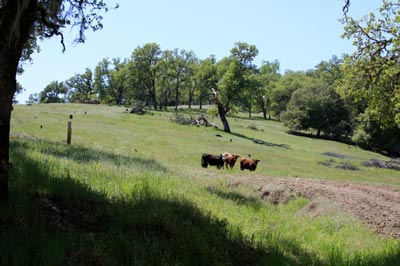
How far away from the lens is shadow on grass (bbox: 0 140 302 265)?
4.74 metres

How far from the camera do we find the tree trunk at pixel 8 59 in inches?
220

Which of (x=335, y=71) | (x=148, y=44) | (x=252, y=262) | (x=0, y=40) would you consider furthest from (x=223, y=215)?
(x=335, y=71)

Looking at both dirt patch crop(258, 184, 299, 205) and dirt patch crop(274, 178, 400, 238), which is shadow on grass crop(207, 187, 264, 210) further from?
dirt patch crop(274, 178, 400, 238)

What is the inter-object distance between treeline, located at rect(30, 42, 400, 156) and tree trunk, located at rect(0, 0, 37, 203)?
→ 16343 millimetres

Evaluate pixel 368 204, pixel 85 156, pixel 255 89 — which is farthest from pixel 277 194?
pixel 255 89

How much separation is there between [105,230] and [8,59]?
10.1 ft

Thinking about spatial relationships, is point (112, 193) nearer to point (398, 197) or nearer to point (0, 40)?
point (0, 40)

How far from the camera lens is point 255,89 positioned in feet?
197

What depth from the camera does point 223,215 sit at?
822 cm

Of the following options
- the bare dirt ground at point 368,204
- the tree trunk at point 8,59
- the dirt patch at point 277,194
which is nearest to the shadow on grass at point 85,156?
the dirt patch at point 277,194

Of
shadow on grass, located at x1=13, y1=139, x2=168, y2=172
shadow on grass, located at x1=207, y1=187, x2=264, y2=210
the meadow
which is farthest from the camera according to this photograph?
shadow on grass, located at x1=13, y1=139, x2=168, y2=172

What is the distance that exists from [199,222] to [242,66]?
5710 centimetres

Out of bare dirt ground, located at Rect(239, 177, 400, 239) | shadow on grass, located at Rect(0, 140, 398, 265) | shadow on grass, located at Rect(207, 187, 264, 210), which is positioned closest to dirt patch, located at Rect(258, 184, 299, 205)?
bare dirt ground, located at Rect(239, 177, 400, 239)

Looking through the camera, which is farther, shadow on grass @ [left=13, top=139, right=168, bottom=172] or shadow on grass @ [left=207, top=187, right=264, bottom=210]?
shadow on grass @ [left=13, top=139, right=168, bottom=172]
